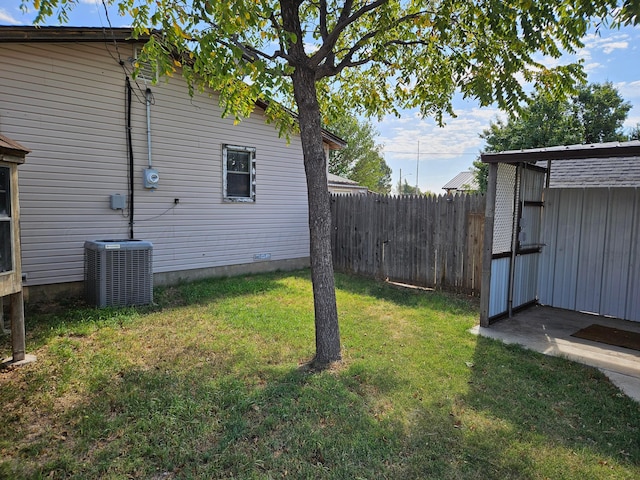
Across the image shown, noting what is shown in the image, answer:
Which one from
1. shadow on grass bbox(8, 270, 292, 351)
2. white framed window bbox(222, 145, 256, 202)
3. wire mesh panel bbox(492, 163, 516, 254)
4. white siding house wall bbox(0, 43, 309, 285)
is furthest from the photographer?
white framed window bbox(222, 145, 256, 202)

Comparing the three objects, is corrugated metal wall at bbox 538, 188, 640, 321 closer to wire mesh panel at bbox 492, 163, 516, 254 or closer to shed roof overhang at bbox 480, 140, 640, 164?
wire mesh panel at bbox 492, 163, 516, 254

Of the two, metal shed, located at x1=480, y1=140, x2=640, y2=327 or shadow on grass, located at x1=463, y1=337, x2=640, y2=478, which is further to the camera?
metal shed, located at x1=480, y1=140, x2=640, y2=327

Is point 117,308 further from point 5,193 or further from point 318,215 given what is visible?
point 318,215

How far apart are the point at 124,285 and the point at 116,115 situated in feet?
9.70

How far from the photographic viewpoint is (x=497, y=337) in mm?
4656

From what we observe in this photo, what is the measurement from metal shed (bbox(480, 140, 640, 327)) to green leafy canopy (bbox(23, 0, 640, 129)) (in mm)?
1288

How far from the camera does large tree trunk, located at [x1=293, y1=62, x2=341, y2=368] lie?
141 inches

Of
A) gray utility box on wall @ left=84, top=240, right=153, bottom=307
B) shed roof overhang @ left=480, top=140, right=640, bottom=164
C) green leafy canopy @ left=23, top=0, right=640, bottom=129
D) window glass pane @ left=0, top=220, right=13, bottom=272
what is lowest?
gray utility box on wall @ left=84, top=240, right=153, bottom=307

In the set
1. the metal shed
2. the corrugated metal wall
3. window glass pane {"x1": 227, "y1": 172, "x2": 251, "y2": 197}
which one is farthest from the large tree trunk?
window glass pane {"x1": 227, "y1": 172, "x2": 251, "y2": 197}

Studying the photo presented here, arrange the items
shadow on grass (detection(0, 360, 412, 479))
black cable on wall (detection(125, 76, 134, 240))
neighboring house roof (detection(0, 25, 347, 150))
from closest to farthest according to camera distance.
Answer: shadow on grass (detection(0, 360, 412, 479))
neighboring house roof (detection(0, 25, 347, 150))
black cable on wall (detection(125, 76, 134, 240))

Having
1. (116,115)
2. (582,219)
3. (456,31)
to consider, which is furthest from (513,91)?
(116,115)

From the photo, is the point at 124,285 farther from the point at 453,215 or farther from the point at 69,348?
the point at 453,215

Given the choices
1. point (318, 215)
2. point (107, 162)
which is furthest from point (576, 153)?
point (107, 162)

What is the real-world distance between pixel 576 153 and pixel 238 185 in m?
6.16
